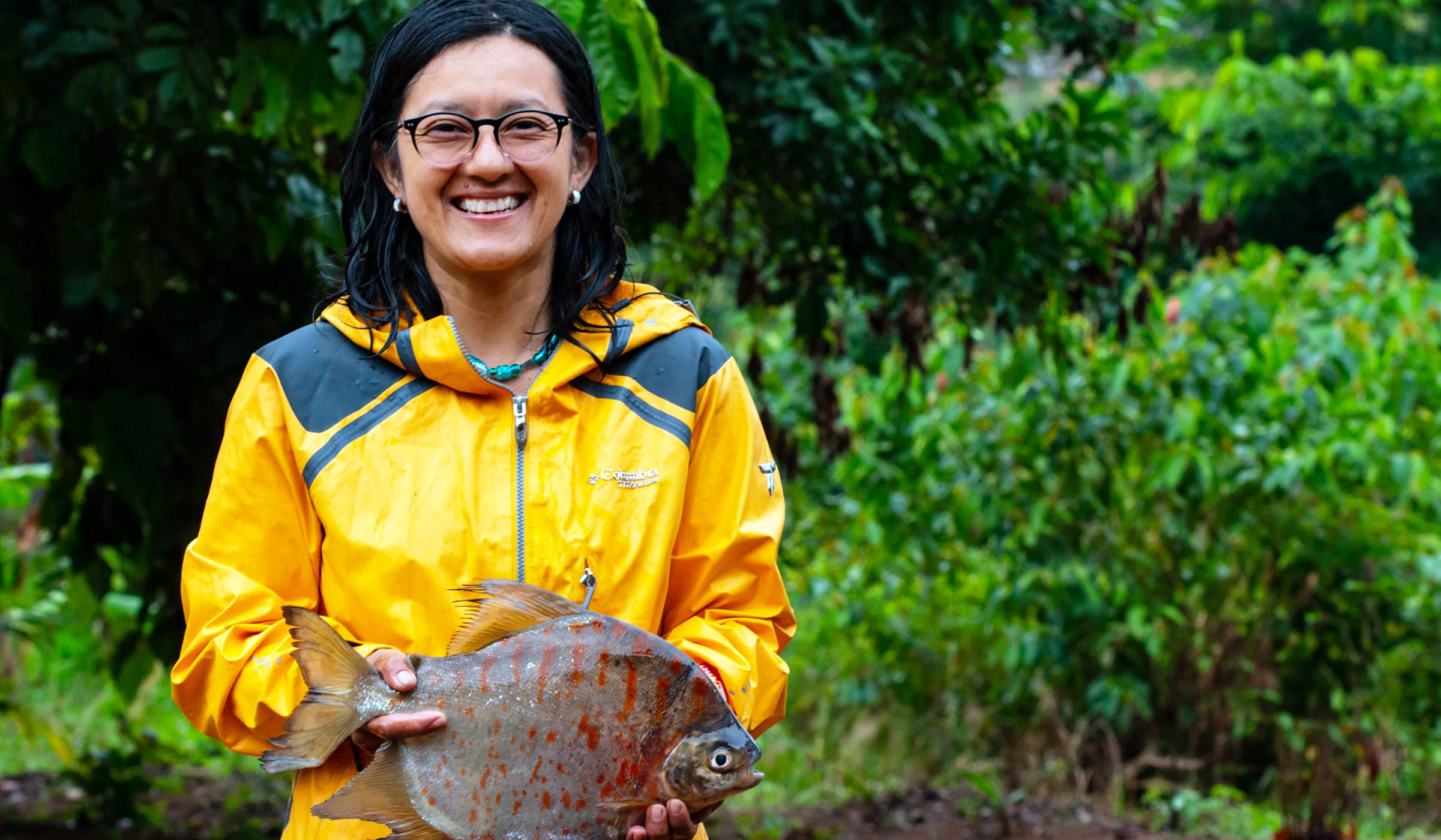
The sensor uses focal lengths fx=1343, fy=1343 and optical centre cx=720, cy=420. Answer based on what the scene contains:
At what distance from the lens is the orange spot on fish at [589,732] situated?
1.50 metres

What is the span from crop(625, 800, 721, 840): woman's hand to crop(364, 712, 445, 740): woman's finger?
0.25 metres

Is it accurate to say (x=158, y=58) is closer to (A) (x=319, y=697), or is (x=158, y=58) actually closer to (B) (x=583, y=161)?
(B) (x=583, y=161)

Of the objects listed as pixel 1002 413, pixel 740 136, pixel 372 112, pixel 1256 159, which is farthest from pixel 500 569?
pixel 1256 159

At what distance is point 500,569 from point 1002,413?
161 inches

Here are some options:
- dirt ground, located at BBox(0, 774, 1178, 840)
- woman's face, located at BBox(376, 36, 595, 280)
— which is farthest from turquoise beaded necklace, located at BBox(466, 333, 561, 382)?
dirt ground, located at BBox(0, 774, 1178, 840)

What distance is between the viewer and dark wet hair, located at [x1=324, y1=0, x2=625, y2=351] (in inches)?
66.7

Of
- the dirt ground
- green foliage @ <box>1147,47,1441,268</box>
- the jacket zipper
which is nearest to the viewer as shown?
the jacket zipper

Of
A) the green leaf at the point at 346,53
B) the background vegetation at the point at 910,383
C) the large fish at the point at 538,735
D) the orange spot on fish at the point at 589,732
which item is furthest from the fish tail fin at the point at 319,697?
the green leaf at the point at 346,53

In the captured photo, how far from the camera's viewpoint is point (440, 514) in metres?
1.57

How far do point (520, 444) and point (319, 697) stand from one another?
369 mm

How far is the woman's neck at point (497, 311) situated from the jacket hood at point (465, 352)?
0.05m

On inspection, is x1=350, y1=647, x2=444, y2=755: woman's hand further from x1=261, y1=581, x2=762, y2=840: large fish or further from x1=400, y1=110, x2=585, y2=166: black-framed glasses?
→ x1=400, y1=110, x2=585, y2=166: black-framed glasses

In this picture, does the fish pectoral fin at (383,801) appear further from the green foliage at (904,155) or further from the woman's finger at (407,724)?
the green foliage at (904,155)

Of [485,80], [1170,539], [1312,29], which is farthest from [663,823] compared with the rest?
[1312,29]
